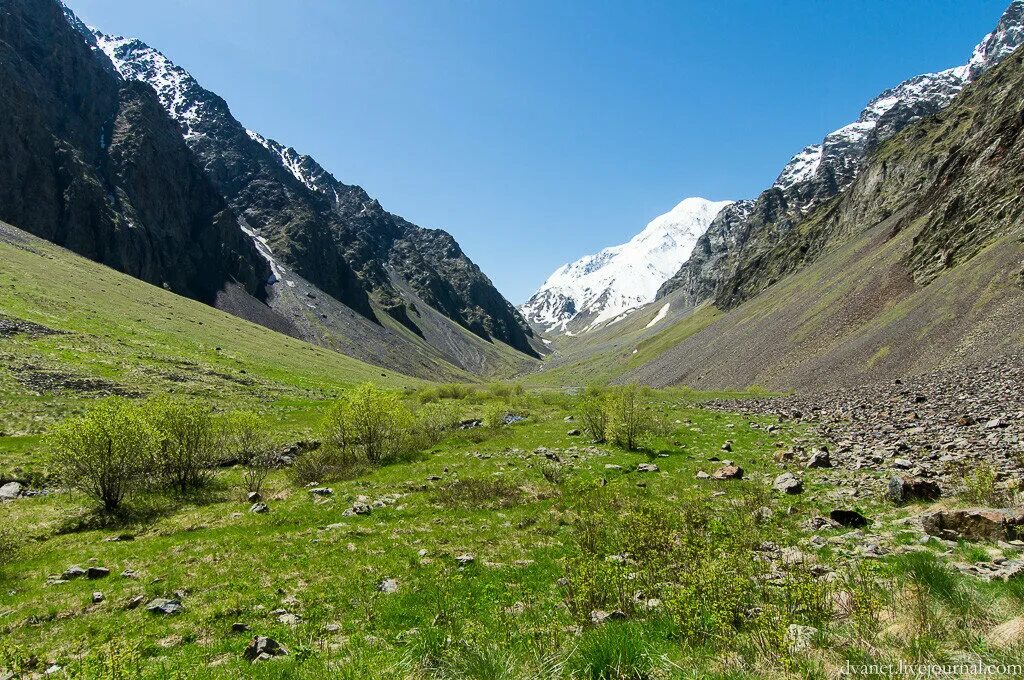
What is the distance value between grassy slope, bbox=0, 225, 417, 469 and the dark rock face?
2665 cm

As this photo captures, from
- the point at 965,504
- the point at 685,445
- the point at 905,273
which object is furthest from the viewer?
the point at 905,273

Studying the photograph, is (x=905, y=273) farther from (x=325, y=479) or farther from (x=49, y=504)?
(x=49, y=504)

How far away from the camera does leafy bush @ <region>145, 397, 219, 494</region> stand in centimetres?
2811

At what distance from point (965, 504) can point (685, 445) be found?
19.0 metres

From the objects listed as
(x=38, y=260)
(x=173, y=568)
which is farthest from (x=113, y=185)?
(x=173, y=568)

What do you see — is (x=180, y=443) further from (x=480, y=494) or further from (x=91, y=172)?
(x=91, y=172)

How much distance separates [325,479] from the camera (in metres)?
30.5

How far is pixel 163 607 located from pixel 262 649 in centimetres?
488

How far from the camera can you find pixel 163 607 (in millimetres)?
12984

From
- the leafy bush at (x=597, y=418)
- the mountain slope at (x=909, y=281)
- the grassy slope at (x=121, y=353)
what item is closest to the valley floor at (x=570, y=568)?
the leafy bush at (x=597, y=418)

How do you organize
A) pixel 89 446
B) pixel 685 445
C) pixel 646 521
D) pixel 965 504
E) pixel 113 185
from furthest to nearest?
pixel 113 185 → pixel 685 445 → pixel 89 446 → pixel 646 521 → pixel 965 504

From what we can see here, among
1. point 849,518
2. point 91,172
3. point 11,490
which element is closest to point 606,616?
point 849,518

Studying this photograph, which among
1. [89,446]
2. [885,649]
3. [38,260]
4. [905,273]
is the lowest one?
[885,649]

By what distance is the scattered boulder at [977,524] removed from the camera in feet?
39.1
